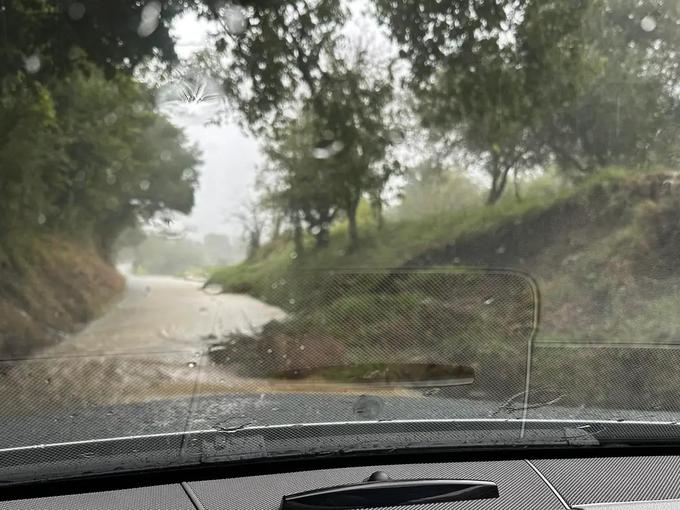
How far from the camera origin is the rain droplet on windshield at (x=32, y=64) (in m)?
5.33

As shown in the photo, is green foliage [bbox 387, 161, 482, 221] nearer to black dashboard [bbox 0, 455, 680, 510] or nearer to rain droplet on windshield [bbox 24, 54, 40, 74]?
rain droplet on windshield [bbox 24, 54, 40, 74]

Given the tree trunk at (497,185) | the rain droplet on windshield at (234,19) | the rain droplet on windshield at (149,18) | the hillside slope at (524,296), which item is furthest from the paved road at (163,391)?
the tree trunk at (497,185)

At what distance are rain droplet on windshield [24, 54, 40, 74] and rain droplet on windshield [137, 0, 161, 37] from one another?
30.6 inches

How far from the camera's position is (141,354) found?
203 inches

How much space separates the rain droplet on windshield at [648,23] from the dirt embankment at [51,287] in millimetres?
4597

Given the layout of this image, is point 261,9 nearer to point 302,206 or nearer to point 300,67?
point 300,67

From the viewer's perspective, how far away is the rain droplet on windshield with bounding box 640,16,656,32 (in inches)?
251

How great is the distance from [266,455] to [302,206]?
3.15m

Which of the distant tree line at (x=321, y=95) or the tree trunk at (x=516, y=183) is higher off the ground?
the distant tree line at (x=321, y=95)

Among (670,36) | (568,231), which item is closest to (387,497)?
(568,231)

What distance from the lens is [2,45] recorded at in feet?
17.1

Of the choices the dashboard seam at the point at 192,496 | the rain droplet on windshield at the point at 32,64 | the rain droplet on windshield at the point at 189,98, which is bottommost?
the dashboard seam at the point at 192,496

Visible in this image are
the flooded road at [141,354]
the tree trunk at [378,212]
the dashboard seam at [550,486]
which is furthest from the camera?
the tree trunk at [378,212]

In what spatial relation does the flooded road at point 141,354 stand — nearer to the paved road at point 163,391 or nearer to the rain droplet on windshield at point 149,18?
the paved road at point 163,391
